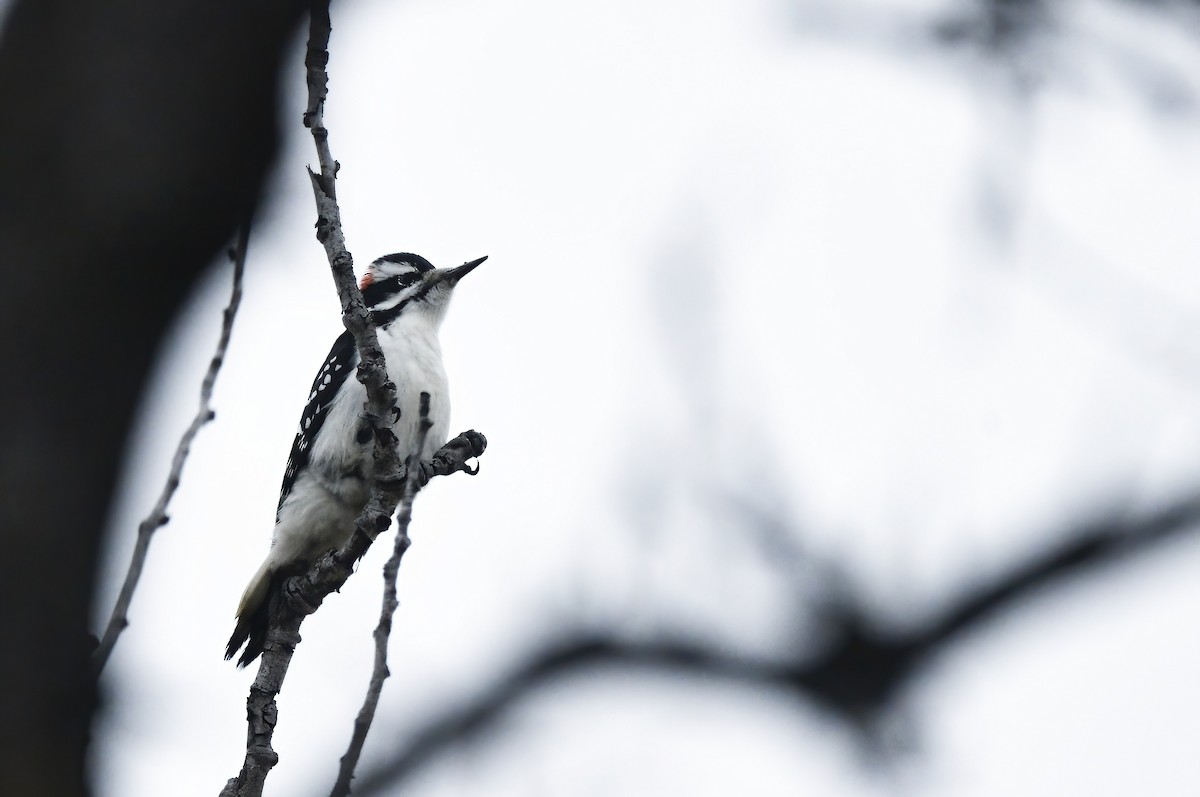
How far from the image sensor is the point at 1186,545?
2135 millimetres

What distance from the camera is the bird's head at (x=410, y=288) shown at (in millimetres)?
5738

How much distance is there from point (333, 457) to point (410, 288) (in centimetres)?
125

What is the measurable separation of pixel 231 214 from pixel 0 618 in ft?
3.30

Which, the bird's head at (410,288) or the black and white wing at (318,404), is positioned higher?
the bird's head at (410,288)

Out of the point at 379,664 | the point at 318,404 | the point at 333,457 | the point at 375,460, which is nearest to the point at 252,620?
the point at 333,457

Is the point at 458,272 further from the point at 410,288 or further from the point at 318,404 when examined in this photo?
the point at 318,404

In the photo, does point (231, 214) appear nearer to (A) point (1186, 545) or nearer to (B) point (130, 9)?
(B) point (130, 9)

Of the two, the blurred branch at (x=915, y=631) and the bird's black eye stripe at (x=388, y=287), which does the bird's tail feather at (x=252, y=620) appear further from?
the blurred branch at (x=915, y=631)

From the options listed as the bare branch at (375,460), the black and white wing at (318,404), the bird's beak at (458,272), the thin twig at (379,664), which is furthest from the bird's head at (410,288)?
the thin twig at (379,664)

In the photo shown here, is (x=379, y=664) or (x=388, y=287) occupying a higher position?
(x=388, y=287)

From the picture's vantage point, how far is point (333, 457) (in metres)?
4.91

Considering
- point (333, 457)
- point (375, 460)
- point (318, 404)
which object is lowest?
point (333, 457)

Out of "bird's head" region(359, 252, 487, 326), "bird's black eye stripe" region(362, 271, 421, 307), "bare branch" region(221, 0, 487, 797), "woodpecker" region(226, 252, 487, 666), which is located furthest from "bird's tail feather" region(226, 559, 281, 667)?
"bird's black eye stripe" region(362, 271, 421, 307)

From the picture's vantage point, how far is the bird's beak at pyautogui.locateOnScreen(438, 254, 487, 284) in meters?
5.87
